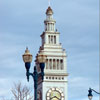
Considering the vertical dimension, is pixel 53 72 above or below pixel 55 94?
above

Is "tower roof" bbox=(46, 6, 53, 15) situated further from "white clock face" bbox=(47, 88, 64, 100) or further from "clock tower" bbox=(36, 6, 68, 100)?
"white clock face" bbox=(47, 88, 64, 100)

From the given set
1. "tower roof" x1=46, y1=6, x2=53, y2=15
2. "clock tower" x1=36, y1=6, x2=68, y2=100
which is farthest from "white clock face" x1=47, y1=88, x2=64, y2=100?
"tower roof" x1=46, y1=6, x2=53, y2=15

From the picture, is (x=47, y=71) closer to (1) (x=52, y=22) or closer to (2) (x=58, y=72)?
(2) (x=58, y=72)

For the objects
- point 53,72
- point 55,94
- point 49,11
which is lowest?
point 55,94

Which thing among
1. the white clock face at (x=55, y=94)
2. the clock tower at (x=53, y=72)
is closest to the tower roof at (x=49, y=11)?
the clock tower at (x=53, y=72)

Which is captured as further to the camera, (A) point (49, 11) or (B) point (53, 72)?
(A) point (49, 11)

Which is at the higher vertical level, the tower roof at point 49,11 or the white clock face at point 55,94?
the tower roof at point 49,11

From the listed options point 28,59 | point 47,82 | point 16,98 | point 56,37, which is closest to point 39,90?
point 47,82

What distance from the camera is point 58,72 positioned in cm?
13450

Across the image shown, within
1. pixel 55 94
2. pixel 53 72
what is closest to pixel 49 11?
pixel 53 72

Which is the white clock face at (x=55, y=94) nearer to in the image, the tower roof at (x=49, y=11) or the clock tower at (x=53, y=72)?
the clock tower at (x=53, y=72)

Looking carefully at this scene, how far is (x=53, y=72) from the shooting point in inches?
5290

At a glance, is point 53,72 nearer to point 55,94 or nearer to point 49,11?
point 55,94

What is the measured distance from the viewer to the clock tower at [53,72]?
133 m
